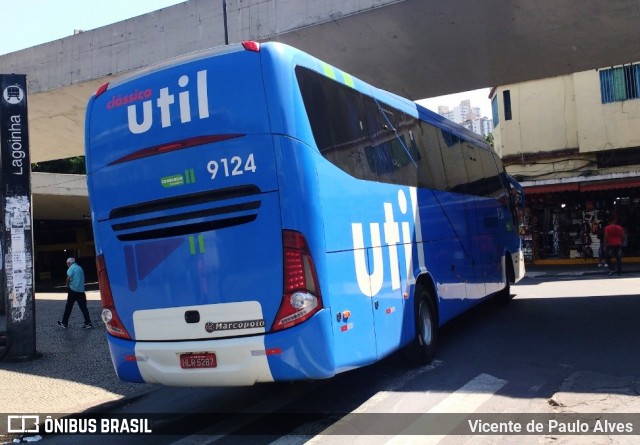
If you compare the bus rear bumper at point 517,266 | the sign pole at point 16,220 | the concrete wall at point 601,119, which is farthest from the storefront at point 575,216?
the sign pole at point 16,220

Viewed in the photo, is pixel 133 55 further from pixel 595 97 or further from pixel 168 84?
pixel 595 97

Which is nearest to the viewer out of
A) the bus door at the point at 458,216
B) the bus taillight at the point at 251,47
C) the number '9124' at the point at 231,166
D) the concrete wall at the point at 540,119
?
the number '9124' at the point at 231,166

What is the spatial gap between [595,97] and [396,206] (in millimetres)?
19099

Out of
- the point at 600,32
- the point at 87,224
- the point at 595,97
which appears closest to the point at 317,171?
the point at 600,32

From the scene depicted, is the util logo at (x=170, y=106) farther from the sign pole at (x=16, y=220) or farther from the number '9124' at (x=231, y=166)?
the sign pole at (x=16, y=220)

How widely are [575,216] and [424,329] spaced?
20003mm

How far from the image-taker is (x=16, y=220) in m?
9.11

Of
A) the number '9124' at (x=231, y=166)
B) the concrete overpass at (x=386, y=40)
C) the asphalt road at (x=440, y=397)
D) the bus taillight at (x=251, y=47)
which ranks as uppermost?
the concrete overpass at (x=386, y=40)

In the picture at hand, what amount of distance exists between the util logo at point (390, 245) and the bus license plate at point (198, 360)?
5.24 feet

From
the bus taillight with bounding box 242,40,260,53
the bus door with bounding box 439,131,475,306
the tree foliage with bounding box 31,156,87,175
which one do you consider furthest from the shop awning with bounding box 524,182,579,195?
the tree foliage with bounding box 31,156,87,175

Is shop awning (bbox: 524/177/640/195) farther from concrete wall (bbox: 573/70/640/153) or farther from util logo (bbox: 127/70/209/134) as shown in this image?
util logo (bbox: 127/70/209/134)

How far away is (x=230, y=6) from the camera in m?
11.1

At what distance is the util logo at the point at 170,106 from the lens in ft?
17.6

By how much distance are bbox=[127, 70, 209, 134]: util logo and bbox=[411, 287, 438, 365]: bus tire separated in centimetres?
367
